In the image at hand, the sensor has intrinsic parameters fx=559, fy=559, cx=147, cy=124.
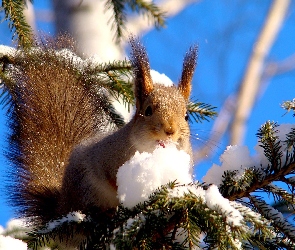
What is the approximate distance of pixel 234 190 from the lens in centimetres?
94

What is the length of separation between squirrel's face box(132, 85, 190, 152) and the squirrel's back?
0.25m

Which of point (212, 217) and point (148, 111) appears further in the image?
point (148, 111)

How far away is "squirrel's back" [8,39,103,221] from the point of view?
4.83ft

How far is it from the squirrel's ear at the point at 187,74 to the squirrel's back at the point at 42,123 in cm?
29

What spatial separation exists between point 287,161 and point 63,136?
742 millimetres

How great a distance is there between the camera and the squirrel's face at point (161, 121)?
125 cm

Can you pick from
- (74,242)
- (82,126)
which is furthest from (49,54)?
(74,242)

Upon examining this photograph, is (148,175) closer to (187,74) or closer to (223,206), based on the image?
(223,206)

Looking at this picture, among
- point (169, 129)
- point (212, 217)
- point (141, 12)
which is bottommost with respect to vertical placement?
point (212, 217)

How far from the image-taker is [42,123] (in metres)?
1.50

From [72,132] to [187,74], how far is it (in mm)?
359

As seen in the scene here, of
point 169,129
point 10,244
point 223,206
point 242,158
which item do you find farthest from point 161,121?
point 223,206

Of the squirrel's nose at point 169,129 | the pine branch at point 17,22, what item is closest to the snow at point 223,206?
the squirrel's nose at point 169,129

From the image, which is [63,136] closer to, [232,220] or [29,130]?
[29,130]
